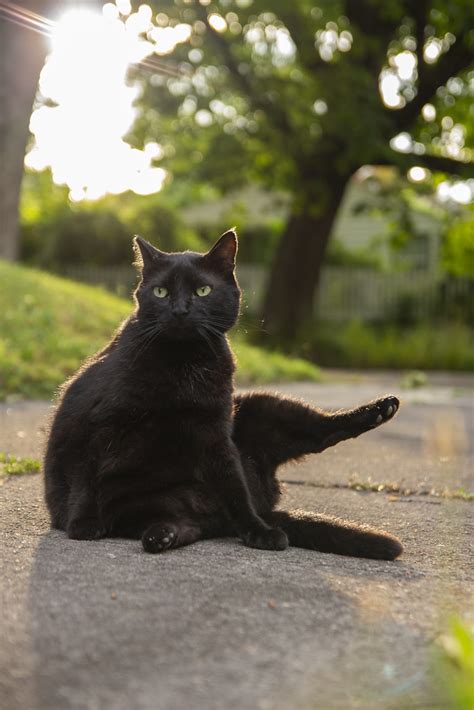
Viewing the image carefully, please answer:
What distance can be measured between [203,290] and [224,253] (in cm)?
23

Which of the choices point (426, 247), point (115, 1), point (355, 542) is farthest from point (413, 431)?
point (426, 247)

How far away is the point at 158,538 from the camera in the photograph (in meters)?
2.80

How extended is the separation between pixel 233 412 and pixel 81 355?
571cm

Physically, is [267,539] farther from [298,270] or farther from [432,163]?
[432,163]

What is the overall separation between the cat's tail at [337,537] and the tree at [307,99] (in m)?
11.6

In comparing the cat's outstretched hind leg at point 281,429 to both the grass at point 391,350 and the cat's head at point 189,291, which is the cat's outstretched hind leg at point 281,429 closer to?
the cat's head at point 189,291

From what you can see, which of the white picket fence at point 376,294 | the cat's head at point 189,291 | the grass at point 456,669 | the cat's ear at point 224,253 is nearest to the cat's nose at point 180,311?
the cat's head at point 189,291

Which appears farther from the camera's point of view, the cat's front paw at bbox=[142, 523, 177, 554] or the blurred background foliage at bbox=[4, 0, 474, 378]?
the blurred background foliage at bbox=[4, 0, 474, 378]

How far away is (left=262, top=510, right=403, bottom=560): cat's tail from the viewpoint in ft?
9.52

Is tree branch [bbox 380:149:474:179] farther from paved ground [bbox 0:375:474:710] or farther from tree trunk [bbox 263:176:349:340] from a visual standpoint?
paved ground [bbox 0:375:474:710]

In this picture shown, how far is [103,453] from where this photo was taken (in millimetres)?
3082

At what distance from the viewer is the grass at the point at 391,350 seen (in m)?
15.8

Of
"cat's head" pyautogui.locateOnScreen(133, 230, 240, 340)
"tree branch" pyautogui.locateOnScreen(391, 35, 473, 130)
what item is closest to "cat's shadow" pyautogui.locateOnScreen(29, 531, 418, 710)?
"cat's head" pyautogui.locateOnScreen(133, 230, 240, 340)

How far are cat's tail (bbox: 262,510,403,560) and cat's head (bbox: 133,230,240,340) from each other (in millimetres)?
777
